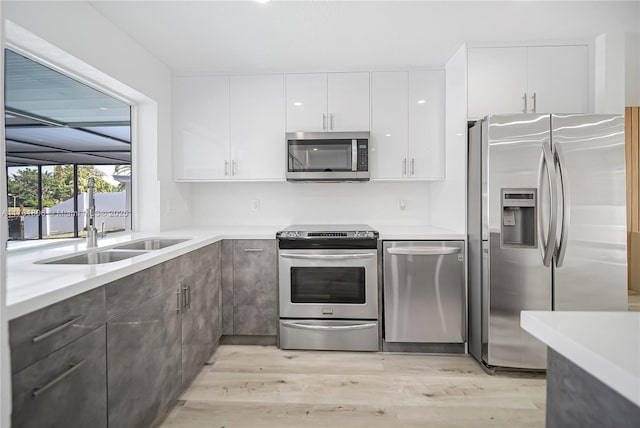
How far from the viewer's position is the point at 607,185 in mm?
2232

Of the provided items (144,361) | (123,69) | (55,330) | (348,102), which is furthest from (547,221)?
(123,69)

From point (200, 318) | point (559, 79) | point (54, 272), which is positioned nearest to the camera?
point (54, 272)

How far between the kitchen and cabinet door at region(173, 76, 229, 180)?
0.11ft

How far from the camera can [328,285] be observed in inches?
107

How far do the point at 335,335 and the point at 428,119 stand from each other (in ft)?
6.54

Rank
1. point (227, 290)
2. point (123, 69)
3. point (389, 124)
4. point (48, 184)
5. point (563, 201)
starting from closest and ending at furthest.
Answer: point (48, 184) → point (563, 201) → point (123, 69) → point (227, 290) → point (389, 124)

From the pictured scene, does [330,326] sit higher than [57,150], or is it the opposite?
[57,150]

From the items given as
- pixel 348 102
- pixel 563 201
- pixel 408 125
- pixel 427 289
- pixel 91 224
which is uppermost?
pixel 348 102

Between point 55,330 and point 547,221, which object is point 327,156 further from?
point 55,330

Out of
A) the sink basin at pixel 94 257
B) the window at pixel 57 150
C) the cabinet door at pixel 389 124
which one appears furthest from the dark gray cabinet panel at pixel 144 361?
the cabinet door at pixel 389 124

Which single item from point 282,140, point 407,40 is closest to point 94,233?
point 282,140

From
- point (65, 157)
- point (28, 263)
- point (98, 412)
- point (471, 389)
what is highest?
point (65, 157)

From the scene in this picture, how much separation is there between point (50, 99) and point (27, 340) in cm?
170

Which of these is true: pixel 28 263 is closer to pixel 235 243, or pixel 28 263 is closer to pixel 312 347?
pixel 235 243
